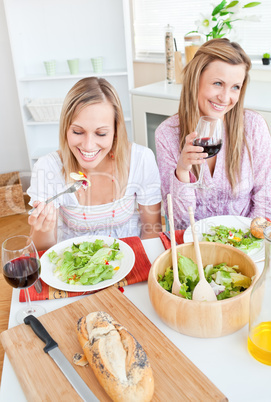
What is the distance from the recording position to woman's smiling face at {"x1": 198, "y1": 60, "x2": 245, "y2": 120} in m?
1.51

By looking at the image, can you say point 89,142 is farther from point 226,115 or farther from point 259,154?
point 259,154

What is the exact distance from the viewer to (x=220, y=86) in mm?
1537

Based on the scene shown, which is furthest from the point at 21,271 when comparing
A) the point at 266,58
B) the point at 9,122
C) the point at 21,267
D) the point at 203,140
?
the point at 9,122

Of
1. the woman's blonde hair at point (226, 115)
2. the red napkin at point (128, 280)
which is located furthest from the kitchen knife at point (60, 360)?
the woman's blonde hair at point (226, 115)

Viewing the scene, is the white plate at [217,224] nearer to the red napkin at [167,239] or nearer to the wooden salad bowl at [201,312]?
the red napkin at [167,239]

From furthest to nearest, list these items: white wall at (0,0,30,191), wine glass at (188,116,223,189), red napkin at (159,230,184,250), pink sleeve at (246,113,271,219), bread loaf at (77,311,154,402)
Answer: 1. white wall at (0,0,30,191)
2. pink sleeve at (246,113,271,219)
3. wine glass at (188,116,223,189)
4. red napkin at (159,230,184,250)
5. bread loaf at (77,311,154,402)

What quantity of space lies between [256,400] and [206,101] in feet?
3.83

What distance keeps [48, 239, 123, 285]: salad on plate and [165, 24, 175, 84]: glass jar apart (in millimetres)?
1927

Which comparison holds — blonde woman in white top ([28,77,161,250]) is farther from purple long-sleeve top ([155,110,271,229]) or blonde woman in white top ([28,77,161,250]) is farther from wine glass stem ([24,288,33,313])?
wine glass stem ([24,288,33,313])

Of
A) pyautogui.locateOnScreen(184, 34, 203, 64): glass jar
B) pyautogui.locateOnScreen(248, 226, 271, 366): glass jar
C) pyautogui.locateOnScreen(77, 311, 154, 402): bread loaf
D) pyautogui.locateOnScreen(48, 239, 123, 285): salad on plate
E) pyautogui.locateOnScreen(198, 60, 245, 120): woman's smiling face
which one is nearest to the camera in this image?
pyautogui.locateOnScreen(77, 311, 154, 402): bread loaf

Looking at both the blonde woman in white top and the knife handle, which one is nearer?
the knife handle

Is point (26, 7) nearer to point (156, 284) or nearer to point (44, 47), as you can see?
point (44, 47)

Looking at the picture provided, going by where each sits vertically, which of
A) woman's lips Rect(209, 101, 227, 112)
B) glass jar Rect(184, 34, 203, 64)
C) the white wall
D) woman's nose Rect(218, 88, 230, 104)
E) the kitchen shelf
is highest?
glass jar Rect(184, 34, 203, 64)

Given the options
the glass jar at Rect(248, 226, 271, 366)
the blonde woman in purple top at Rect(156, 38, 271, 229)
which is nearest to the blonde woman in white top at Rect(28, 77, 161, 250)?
the blonde woman in purple top at Rect(156, 38, 271, 229)
